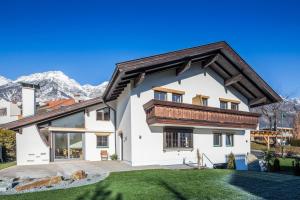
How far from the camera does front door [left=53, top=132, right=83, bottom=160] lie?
20344mm

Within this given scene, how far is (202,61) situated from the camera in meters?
21.6

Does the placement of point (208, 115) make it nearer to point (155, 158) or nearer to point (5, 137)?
point (155, 158)

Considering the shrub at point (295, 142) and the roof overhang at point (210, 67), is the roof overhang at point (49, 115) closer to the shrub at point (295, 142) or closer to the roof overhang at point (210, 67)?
the roof overhang at point (210, 67)

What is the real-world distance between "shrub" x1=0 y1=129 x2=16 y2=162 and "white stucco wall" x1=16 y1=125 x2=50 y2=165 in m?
4.36

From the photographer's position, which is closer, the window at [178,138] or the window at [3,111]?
the window at [178,138]

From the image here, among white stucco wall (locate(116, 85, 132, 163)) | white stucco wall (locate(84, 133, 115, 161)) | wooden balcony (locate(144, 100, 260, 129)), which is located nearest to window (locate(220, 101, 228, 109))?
wooden balcony (locate(144, 100, 260, 129))

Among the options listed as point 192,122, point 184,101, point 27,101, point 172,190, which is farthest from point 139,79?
point 27,101

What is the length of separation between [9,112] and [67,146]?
87.2ft

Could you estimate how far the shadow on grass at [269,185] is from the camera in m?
9.64

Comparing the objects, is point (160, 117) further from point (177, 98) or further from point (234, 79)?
point (234, 79)

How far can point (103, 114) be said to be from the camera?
2205 centimetres

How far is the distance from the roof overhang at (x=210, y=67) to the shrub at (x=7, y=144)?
8754 millimetres

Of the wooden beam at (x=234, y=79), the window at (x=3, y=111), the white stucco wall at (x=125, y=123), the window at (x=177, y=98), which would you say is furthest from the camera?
the window at (x=3, y=111)

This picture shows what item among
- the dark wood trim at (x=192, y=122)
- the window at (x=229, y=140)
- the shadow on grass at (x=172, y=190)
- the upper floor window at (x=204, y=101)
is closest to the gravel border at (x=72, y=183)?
the shadow on grass at (x=172, y=190)
